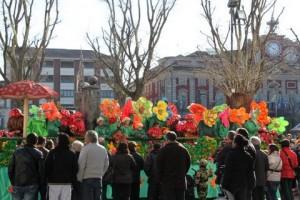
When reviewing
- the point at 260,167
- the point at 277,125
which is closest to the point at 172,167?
the point at 260,167

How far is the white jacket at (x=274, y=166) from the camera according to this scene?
37.3 ft

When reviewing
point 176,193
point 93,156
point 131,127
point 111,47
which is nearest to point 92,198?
point 93,156

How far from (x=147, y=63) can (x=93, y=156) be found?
47.7 feet

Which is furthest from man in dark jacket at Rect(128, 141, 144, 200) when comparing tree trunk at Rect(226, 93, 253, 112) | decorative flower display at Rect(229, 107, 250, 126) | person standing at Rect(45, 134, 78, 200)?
tree trunk at Rect(226, 93, 253, 112)

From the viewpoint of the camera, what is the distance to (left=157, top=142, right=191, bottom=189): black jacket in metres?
9.32

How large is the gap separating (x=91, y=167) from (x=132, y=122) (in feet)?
16.8

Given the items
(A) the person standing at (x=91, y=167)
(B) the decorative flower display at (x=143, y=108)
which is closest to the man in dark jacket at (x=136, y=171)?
(A) the person standing at (x=91, y=167)

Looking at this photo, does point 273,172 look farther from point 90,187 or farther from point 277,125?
point 277,125

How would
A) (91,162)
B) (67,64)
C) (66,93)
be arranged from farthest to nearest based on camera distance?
(67,64)
(66,93)
(91,162)

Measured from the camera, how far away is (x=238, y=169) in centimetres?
894

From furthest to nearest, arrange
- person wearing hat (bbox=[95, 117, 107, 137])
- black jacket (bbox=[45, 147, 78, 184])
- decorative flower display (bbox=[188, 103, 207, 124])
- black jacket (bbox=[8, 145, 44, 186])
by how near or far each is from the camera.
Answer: decorative flower display (bbox=[188, 103, 207, 124]), person wearing hat (bbox=[95, 117, 107, 137]), black jacket (bbox=[8, 145, 44, 186]), black jacket (bbox=[45, 147, 78, 184])

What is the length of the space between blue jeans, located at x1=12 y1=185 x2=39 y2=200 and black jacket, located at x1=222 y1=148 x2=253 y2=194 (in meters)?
3.13

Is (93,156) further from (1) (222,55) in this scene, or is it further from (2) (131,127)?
(1) (222,55)

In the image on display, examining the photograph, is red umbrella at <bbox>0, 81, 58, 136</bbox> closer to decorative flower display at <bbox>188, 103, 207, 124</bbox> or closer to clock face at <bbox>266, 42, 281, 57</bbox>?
decorative flower display at <bbox>188, 103, 207, 124</bbox>
